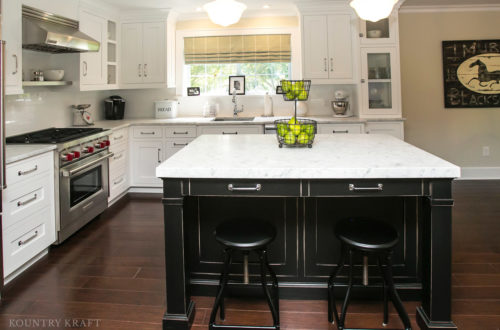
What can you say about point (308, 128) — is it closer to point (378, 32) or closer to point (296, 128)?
point (296, 128)

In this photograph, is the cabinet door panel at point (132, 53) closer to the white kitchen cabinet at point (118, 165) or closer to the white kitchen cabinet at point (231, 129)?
the white kitchen cabinet at point (118, 165)

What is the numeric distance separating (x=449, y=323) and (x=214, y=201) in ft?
4.59

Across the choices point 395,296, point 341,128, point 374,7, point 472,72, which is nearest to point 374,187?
point 395,296

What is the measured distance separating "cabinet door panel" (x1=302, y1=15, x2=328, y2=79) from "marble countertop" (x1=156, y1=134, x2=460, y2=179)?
2.73 meters

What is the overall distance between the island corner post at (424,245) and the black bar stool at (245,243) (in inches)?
7.5

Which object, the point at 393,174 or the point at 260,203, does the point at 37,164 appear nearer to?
the point at 260,203

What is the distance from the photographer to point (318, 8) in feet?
16.8

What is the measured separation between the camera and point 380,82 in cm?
518

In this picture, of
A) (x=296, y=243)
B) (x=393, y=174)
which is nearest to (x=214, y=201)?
(x=296, y=243)

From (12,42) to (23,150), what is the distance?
88cm

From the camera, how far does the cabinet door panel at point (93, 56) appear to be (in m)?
4.48

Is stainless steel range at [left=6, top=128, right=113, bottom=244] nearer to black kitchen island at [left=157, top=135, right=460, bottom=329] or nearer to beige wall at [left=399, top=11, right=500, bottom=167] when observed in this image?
black kitchen island at [left=157, top=135, right=460, bottom=329]

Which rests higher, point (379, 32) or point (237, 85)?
point (379, 32)

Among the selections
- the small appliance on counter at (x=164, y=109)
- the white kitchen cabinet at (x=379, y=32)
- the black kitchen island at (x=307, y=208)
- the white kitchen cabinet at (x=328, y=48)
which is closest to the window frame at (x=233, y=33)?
the small appliance on counter at (x=164, y=109)
